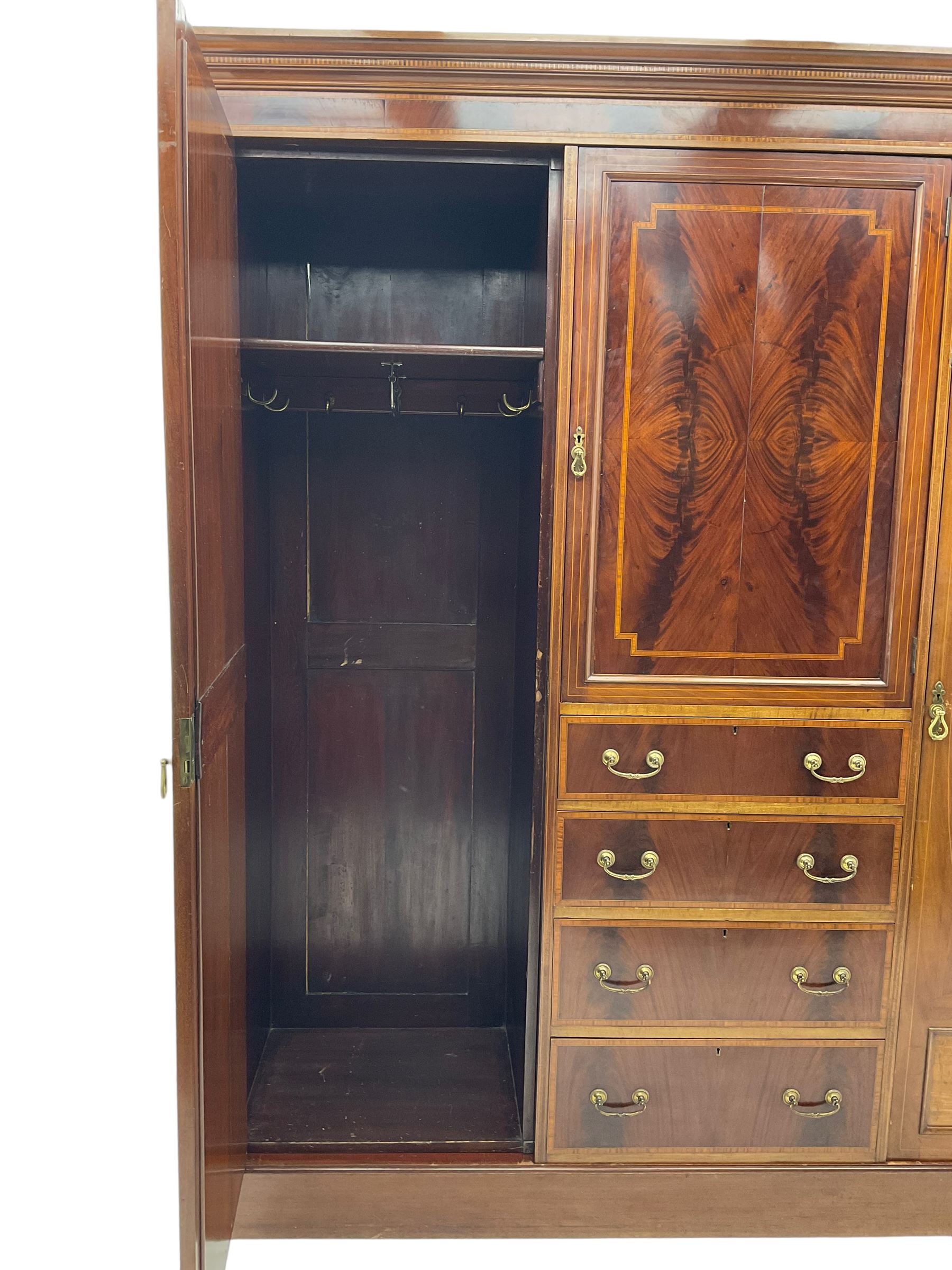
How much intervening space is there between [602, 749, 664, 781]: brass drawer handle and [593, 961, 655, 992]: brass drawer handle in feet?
1.36

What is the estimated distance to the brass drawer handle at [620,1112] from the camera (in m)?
2.12

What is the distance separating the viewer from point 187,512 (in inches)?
60.5

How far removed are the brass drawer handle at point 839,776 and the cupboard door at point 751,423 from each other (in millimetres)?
124

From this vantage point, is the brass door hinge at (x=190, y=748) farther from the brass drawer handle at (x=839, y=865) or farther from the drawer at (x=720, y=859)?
the brass drawer handle at (x=839, y=865)

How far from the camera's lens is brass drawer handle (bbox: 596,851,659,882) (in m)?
2.08

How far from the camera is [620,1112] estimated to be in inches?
83.7

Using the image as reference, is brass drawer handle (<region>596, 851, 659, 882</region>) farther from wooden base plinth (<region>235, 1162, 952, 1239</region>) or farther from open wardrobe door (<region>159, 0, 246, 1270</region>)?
open wardrobe door (<region>159, 0, 246, 1270</region>)

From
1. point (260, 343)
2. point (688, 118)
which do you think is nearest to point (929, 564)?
point (688, 118)

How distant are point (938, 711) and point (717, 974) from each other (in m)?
0.73

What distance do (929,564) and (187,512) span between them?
1504 millimetres

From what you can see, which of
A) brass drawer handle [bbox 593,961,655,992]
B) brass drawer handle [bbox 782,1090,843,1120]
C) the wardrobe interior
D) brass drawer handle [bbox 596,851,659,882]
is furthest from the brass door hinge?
brass drawer handle [bbox 782,1090,843,1120]

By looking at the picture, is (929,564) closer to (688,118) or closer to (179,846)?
(688,118)

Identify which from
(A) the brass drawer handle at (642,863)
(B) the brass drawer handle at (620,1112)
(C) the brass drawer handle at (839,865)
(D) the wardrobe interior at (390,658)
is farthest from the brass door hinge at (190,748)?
(C) the brass drawer handle at (839,865)

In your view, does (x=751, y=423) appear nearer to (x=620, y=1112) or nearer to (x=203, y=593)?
(x=203, y=593)
